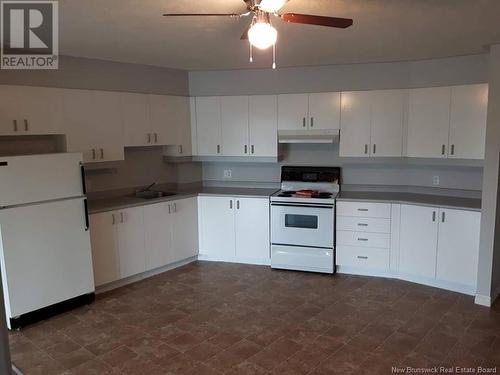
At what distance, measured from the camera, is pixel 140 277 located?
4.57 m

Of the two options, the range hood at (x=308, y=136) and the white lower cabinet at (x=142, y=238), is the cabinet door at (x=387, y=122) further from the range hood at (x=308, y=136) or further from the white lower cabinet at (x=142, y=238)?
the white lower cabinet at (x=142, y=238)

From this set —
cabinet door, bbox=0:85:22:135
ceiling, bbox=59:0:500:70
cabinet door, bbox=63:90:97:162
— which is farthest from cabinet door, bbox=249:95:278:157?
cabinet door, bbox=0:85:22:135

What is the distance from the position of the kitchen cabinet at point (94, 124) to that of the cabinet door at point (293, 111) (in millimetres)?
1870

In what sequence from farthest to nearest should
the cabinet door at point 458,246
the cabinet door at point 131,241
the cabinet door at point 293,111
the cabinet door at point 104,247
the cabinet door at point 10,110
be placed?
1. the cabinet door at point 293,111
2. the cabinet door at point 131,241
3. the cabinet door at point 104,247
4. the cabinet door at point 458,246
5. the cabinet door at point 10,110

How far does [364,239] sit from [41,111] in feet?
11.7

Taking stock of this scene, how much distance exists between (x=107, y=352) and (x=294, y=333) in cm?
147

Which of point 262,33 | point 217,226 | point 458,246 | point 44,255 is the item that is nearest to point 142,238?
point 217,226

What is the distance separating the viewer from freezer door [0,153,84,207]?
327 centimetres

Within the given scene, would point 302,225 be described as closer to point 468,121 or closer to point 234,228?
point 234,228

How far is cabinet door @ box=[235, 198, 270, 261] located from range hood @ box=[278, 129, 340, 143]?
0.79 meters

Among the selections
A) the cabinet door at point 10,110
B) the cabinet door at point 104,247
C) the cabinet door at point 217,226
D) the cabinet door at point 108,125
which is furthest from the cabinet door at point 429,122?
the cabinet door at point 10,110

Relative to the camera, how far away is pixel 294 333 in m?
3.32

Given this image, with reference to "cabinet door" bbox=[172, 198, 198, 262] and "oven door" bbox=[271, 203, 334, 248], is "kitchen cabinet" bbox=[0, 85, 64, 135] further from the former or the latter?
"oven door" bbox=[271, 203, 334, 248]

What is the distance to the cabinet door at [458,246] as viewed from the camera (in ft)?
12.8
